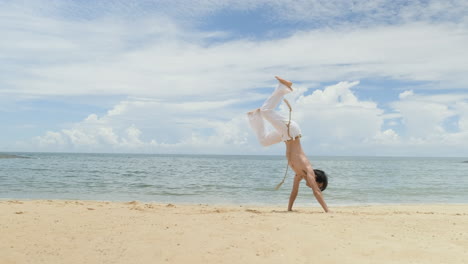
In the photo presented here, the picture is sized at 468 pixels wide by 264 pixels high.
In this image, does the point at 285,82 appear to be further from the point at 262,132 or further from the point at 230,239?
the point at 230,239

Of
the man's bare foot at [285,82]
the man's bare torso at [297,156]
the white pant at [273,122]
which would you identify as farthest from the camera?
the man's bare torso at [297,156]

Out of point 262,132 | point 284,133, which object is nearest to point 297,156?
point 284,133

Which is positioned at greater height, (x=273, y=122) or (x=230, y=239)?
(x=273, y=122)

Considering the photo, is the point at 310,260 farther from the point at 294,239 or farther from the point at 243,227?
the point at 243,227

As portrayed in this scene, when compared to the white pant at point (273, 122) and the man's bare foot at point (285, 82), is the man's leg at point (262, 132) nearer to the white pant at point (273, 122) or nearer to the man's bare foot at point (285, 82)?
the white pant at point (273, 122)

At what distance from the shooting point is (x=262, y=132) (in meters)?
7.76

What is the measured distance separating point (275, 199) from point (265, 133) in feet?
24.3

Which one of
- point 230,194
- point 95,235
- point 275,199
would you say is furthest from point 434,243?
point 230,194

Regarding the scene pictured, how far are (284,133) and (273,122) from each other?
0.32 metres

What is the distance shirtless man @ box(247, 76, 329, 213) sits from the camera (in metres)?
7.35

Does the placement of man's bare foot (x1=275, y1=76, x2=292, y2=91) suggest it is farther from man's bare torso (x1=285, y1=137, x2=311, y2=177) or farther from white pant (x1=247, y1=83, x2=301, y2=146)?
man's bare torso (x1=285, y1=137, x2=311, y2=177)

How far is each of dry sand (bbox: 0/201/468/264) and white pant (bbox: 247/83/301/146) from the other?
65.5 inches

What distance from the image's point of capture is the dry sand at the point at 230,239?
4535 millimetres

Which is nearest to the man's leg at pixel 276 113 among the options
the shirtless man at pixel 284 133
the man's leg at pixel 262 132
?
the shirtless man at pixel 284 133
